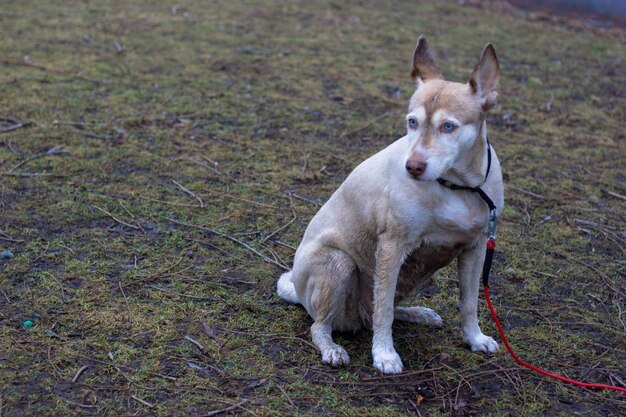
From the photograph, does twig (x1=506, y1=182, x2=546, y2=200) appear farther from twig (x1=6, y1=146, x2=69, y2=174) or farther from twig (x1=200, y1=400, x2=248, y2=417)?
twig (x1=6, y1=146, x2=69, y2=174)

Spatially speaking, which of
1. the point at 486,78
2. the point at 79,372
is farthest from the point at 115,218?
the point at 486,78

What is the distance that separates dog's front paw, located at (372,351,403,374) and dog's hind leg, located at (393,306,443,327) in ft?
1.59

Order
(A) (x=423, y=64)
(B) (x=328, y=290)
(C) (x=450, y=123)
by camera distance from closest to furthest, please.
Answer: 1. (C) (x=450, y=123)
2. (A) (x=423, y=64)
3. (B) (x=328, y=290)

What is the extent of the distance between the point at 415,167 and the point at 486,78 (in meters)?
0.57

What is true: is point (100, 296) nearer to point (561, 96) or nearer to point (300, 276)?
point (300, 276)

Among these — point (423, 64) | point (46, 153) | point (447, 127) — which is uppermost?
point (423, 64)

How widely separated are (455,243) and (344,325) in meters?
0.78

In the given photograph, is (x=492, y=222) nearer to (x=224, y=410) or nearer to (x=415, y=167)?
(x=415, y=167)

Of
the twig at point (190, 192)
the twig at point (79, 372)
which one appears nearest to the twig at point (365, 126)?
the twig at point (190, 192)

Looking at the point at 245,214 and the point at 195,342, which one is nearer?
the point at 195,342

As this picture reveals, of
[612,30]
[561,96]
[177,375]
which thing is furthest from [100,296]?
[612,30]

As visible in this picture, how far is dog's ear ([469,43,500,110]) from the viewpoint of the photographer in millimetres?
3377

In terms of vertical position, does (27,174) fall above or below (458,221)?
below

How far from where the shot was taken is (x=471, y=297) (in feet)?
12.7
